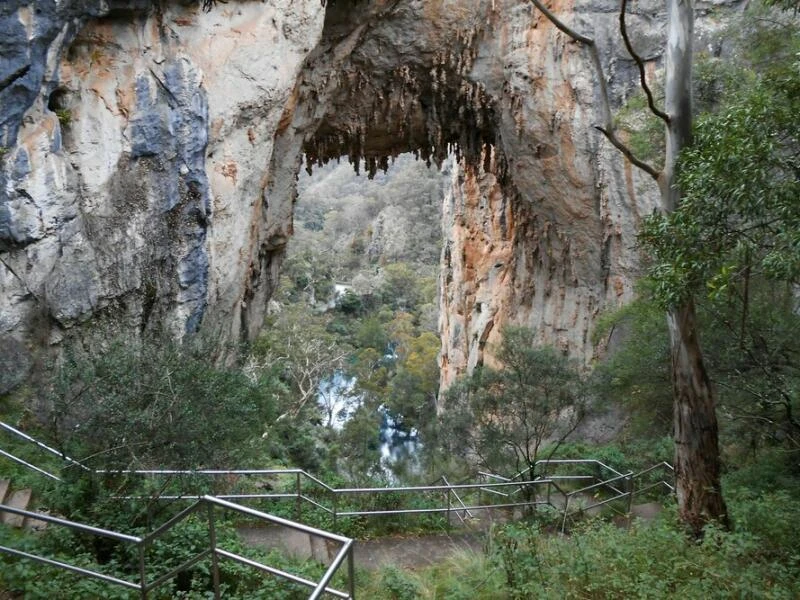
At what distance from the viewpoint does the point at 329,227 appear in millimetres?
60062

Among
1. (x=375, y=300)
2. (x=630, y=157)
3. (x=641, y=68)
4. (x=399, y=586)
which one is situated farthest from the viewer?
(x=375, y=300)

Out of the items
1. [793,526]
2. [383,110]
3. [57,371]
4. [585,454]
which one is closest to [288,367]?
[383,110]

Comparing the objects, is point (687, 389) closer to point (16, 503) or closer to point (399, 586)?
point (399, 586)

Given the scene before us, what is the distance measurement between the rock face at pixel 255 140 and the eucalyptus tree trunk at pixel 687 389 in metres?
5.74

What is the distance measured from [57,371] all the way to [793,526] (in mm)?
6577

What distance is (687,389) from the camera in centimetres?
636

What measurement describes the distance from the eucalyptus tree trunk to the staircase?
18.4ft

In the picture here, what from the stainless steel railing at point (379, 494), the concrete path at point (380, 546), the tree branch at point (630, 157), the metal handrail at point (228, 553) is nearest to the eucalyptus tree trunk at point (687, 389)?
the tree branch at point (630, 157)

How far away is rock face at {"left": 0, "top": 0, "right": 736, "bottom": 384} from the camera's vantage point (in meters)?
8.70

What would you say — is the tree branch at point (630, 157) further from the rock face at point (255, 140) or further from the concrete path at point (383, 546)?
the rock face at point (255, 140)

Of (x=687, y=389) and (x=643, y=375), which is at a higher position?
(x=687, y=389)

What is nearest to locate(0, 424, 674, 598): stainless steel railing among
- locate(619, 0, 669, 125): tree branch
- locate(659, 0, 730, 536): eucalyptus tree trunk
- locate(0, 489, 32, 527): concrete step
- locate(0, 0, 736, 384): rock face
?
locate(0, 489, 32, 527): concrete step

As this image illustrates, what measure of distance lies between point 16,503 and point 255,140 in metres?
7.49

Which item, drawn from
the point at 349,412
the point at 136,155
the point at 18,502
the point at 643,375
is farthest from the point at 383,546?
the point at 349,412
